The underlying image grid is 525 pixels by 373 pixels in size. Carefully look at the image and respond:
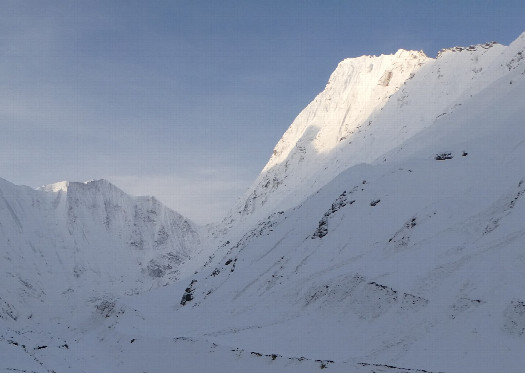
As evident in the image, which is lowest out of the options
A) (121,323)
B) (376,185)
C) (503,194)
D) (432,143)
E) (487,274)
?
(121,323)

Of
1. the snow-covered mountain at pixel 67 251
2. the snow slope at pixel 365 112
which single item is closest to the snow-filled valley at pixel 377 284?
the snow slope at pixel 365 112

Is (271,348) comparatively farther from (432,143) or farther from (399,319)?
(432,143)

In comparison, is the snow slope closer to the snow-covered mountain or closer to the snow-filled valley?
the snow-filled valley

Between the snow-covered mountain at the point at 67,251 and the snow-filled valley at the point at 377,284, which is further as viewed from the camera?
the snow-covered mountain at the point at 67,251

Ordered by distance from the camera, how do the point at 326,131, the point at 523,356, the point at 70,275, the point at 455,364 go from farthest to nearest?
the point at 70,275 < the point at 326,131 < the point at 455,364 < the point at 523,356

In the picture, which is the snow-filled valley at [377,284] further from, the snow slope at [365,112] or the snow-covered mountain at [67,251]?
the snow-covered mountain at [67,251]

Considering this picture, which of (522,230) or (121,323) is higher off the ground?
(522,230)

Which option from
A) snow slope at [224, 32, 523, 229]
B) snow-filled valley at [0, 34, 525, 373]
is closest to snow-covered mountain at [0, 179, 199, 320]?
snow slope at [224, 32, 523, 229]

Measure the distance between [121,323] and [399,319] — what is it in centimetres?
2994

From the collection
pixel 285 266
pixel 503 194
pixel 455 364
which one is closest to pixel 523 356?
pixel 455 364

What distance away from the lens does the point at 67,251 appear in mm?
164625

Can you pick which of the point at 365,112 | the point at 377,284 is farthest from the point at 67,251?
the point at 377,284

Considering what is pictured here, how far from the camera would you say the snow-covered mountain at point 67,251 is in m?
133

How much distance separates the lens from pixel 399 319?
22.2m
